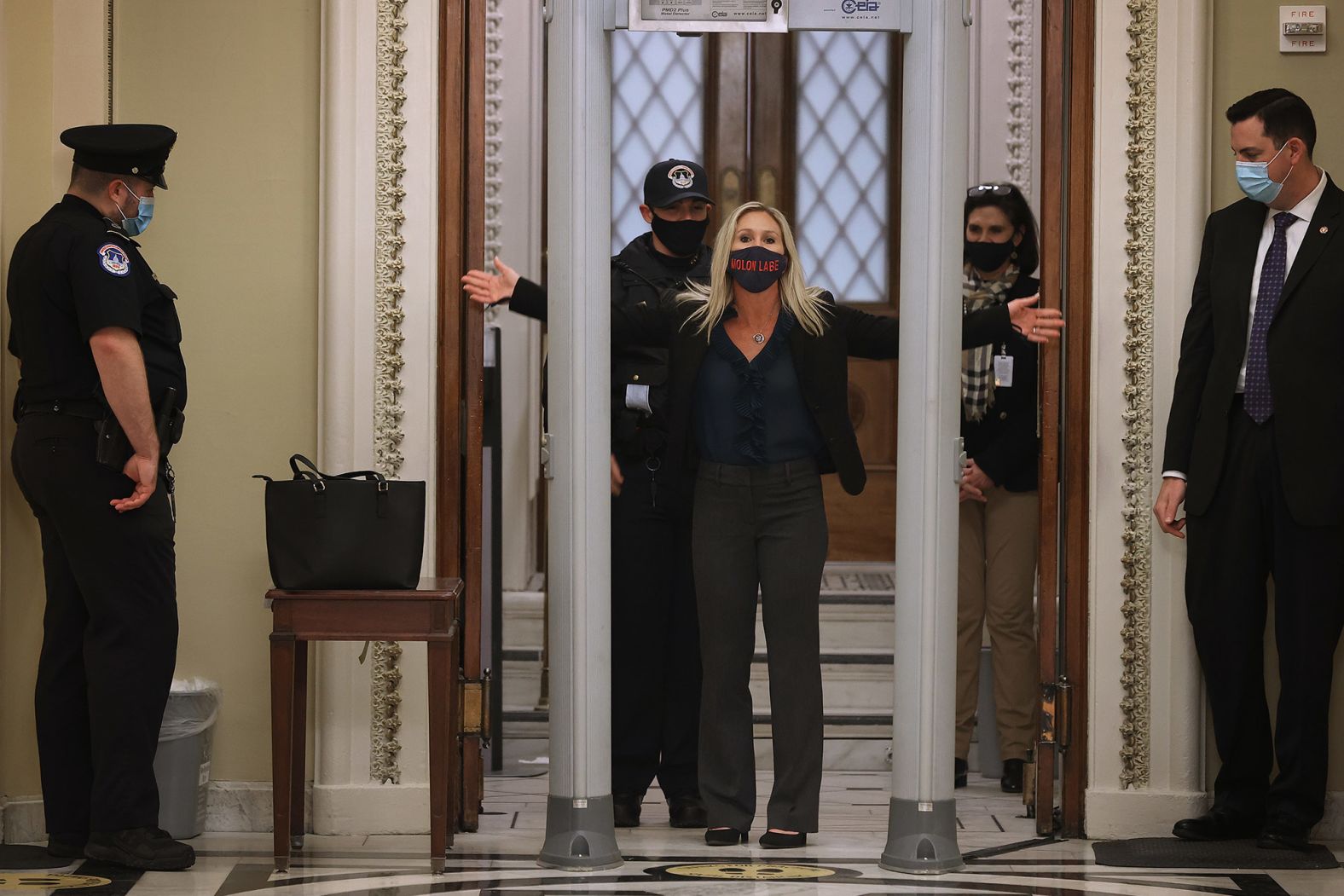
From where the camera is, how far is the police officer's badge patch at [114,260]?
3.79 m

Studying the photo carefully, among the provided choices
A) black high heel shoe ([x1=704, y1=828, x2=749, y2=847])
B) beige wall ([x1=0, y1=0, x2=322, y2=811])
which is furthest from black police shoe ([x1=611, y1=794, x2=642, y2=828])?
beige wall ([x1=0, y1=0, x2=322, y2=811])

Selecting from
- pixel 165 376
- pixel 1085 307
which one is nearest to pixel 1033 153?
pixel 1085 307

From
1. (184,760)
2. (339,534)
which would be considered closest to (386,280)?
(339,534)

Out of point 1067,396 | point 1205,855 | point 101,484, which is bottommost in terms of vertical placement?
point 1205,855

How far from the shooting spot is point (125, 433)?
12.5 ft

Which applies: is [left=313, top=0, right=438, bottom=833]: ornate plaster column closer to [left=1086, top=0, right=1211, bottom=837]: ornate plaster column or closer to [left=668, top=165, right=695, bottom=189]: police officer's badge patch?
[left=668, top=165, right=695, bottom=189]: police officer's badge patch

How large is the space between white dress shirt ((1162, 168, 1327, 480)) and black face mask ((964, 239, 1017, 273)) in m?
0.89

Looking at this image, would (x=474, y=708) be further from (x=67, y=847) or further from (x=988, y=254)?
(x=988, y=254)

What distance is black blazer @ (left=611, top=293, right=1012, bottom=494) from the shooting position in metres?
4.04

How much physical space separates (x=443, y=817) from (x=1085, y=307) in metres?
2.00

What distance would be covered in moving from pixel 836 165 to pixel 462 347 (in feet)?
8.69

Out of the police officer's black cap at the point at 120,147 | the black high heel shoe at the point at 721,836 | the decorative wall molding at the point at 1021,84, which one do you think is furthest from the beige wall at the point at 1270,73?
the police officer's black cap at the point at 120,147

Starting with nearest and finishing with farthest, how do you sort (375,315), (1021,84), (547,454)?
(547,454)
(375,315)
(1021,84)

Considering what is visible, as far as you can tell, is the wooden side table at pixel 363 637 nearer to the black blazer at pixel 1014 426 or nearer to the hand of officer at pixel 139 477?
the hand of officer at pixel 139 477
